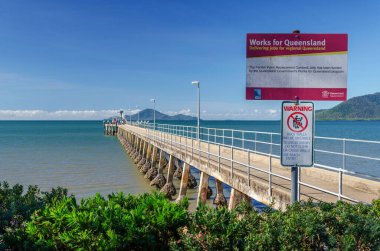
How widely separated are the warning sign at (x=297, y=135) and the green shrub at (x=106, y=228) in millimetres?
1669

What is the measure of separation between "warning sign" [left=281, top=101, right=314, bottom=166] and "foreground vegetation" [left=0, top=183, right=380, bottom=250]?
72cm

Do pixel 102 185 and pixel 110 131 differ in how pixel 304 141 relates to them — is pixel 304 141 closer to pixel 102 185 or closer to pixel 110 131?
pixel 102 185

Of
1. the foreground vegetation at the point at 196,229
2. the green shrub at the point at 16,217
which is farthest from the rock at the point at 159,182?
the foreground vegetation at the point at 196,229

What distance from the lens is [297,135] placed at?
4.83 m

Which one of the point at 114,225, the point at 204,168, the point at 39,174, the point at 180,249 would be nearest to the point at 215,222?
the point at 180,249

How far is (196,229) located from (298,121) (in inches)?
81.9

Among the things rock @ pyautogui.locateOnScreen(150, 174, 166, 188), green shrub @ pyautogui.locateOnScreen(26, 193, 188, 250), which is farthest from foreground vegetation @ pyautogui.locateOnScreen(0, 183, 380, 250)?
rock @ pyautogui.locateOnScreen(150, 174, 166, 188)

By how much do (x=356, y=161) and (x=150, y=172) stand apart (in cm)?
2082

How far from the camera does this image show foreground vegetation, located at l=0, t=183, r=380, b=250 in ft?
11.5

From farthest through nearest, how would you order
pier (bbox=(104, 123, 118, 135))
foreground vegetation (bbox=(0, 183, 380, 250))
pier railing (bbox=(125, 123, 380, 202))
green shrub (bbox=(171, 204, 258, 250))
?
pier (bbox=(104, 123, 118, 135)) → pier railing (bbox=(125, 123, 380, 202)) → green shrub (bbox=(171, 204, 258, 250)) → foreground vegetation (bbox=(0, 183, 380, 250))

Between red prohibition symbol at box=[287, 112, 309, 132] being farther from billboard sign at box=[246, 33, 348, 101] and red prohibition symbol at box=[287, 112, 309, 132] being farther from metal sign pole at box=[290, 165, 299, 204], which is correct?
metal sign pole at box=[290, 165, 299, 204]

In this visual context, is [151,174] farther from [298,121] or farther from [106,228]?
[106,228]

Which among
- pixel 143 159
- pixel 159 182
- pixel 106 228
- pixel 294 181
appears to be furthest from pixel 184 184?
pixel 106 228

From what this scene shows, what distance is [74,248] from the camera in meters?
3.78
